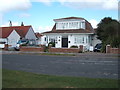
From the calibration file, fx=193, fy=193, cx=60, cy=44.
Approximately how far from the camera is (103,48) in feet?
91.5

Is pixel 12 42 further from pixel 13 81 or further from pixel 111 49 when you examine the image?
pixel 13 81

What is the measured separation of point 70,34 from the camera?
36.2 meters

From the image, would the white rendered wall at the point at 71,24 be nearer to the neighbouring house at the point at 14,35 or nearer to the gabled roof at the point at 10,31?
the neighbouring house at the point at 14,35

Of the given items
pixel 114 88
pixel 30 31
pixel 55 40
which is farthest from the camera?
pixel 30 31

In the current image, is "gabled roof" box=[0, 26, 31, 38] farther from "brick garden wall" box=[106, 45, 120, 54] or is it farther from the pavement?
the pavement

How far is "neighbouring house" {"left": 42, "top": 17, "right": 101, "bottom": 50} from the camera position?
35938 millimetres

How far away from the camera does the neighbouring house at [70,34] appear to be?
118 feet

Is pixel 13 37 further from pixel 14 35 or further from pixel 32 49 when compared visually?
pixel 32 49

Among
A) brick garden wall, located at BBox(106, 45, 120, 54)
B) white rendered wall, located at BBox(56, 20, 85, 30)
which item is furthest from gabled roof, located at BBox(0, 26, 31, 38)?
brick garden wall, located at BBox(106, 45, 120, 54)

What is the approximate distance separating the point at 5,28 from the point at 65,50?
1290 inches

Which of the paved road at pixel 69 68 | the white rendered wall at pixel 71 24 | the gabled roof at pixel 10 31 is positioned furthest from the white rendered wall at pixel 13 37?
the paved road at pixel 69 68

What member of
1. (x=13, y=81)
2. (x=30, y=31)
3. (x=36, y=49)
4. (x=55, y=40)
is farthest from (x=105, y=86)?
(x=30, y=31)

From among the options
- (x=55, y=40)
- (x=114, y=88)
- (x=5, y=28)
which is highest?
(x=5, y=28)

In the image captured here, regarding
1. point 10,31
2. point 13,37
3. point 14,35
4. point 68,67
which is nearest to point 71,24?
point 14,35
